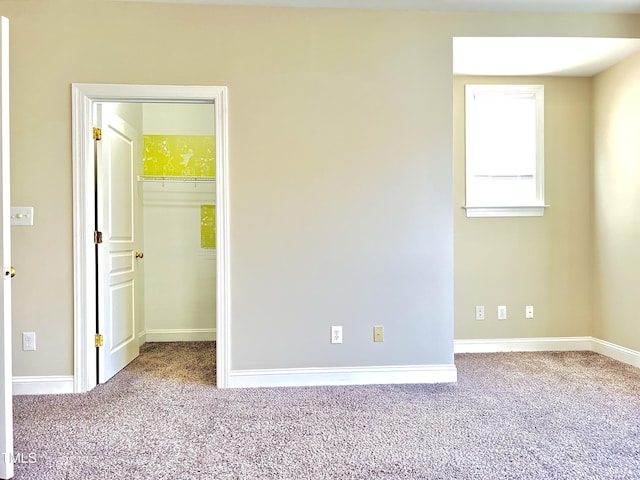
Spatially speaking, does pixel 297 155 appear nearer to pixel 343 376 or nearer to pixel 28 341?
pixel 343 376

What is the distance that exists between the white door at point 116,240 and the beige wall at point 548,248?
9.59ft

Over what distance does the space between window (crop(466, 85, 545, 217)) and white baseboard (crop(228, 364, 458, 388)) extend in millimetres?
1512

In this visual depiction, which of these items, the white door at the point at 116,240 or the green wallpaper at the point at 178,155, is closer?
the white door at the point at 116,240

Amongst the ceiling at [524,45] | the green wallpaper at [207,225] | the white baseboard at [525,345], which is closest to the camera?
the ceiling at [524,45]

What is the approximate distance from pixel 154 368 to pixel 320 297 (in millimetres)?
1534

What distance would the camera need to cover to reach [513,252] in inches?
136

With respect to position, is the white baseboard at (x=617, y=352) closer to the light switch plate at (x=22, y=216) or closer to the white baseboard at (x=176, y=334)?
the white baseboard at (x=176, y=334)

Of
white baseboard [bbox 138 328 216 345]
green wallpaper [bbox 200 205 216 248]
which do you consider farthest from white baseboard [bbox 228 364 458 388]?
green wallpaper [bbox 200 205 216 248]

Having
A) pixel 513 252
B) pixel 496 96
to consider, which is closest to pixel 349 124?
pixel 496 96

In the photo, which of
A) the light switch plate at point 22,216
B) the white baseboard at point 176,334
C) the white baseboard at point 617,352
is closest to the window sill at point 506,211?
the white baseboard at point 617,352

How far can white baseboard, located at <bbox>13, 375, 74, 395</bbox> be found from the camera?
99.6 inches

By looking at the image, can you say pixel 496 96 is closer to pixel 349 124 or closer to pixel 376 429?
pixel 349 124

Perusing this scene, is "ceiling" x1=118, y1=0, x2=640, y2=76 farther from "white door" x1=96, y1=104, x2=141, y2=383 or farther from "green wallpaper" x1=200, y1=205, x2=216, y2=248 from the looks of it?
"green wallpaper" x1=200, y1=205, x2=216, y2=248

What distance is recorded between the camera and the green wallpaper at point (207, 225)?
13.1ft
